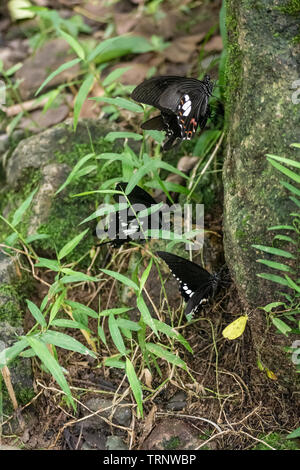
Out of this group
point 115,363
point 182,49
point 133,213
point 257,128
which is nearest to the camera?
point 257,128

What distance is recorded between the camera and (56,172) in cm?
295

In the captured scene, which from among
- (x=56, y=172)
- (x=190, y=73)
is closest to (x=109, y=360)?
(x=56, y=172)

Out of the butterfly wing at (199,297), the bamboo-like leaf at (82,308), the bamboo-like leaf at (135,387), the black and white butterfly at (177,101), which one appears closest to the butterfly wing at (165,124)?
the black and white butterfly at (177,101)

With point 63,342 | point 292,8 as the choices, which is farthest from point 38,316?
point 292,8

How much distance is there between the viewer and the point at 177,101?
2.35m

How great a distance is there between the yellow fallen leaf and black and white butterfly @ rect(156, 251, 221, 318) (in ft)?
0.64

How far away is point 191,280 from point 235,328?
0.99 feet

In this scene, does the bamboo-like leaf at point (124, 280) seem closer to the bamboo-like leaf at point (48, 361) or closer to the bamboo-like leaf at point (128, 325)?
the bamboo-like leaf at point (128, 325)

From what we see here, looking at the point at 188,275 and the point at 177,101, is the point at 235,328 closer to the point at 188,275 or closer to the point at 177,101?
the point at 188,275

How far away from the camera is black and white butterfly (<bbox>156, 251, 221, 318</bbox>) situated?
2.33 meters

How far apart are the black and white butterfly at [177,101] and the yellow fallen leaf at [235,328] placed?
2.77 ft

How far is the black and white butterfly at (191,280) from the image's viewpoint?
2334 millimetres
